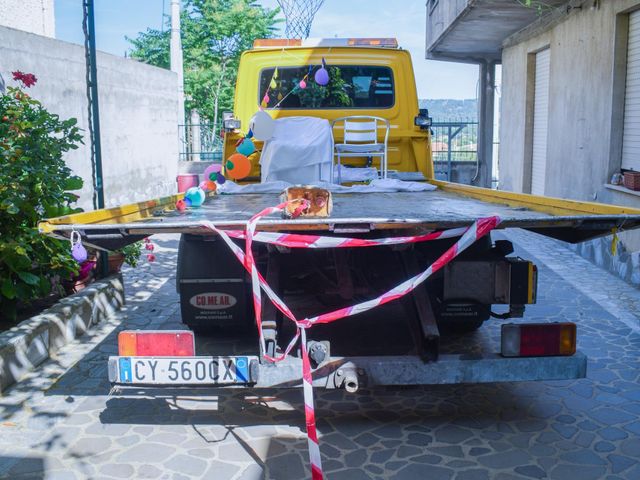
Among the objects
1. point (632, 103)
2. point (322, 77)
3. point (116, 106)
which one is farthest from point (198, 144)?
point (632, 103)

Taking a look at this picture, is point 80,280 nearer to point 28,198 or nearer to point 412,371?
point 28,198

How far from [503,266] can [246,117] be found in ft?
13.6

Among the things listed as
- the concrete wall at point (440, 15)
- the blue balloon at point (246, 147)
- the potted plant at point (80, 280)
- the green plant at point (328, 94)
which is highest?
the concrete wall at point (440, 15)

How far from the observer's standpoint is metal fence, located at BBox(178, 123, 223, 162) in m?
19.1

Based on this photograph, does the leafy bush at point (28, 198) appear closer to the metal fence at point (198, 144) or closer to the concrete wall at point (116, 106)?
the concrete wall at point (116, 106)

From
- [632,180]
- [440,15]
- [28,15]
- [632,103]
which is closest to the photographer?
[632,180]

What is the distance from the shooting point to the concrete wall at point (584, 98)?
8094 mm

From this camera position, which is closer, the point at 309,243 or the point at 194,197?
the point at 309,243

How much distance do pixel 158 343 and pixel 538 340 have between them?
6.47ft

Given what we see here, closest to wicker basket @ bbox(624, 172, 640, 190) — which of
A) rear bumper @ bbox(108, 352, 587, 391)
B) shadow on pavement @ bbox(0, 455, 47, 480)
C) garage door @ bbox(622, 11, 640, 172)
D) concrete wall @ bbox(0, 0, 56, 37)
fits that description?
garage door @ bbox(622, 11, 640, 172)

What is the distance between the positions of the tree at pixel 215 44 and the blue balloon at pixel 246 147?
21.2 m

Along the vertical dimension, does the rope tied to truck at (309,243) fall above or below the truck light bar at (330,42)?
below

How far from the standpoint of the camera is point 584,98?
908 cm

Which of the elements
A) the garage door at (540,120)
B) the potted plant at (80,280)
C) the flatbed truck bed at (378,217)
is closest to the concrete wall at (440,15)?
the garage door at (540,120)
